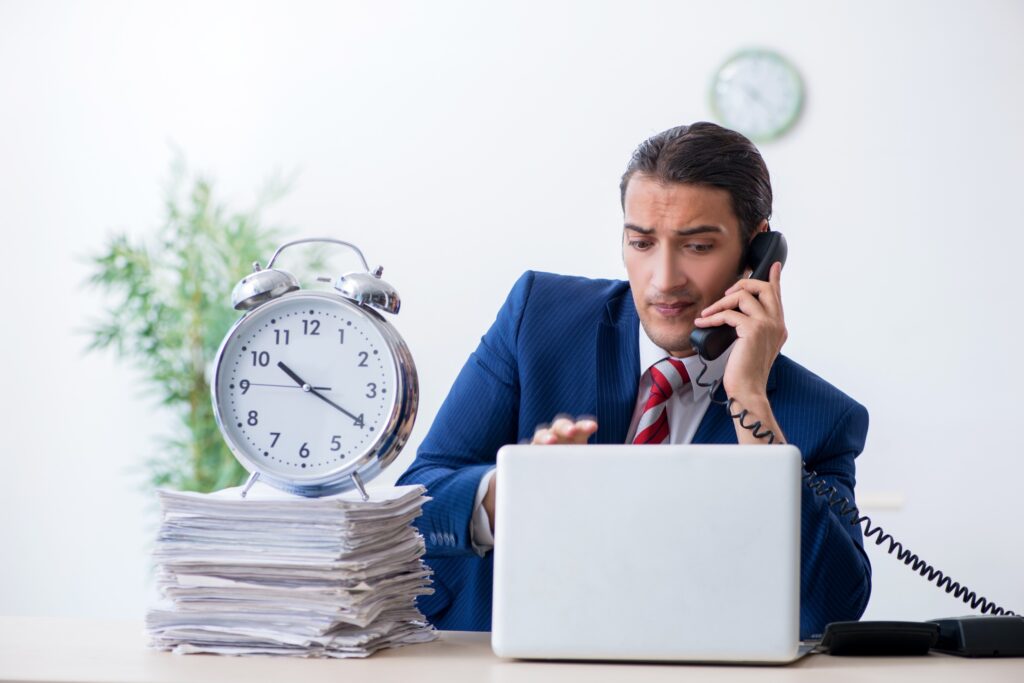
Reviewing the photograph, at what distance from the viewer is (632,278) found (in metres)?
1.79

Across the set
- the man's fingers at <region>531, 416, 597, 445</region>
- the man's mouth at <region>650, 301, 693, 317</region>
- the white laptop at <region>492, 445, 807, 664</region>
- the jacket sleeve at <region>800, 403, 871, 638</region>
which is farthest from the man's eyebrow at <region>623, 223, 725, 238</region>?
the white laptop at <region>492, 445, 807, 664</region>

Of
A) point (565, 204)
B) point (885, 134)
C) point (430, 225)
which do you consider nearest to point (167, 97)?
point (430, 225)

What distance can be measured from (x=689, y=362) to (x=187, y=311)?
2.29 m

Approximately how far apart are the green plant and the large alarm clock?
2.45 metres

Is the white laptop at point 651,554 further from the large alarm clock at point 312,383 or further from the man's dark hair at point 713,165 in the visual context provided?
the man's dark hair at point 713,165

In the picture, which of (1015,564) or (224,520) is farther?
(1015,564)

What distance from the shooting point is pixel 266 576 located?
1103mm

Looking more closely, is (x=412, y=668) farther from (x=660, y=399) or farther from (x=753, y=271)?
(x=753, y=271)

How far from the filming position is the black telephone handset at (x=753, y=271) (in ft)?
5.27

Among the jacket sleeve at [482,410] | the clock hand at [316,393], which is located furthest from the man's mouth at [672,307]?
the clock hand at [316,393]

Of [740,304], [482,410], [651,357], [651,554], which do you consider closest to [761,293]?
[740,304]

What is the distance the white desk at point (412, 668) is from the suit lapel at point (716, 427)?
607 mm

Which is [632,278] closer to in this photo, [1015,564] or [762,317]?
[762,317]

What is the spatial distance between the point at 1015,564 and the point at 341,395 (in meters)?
3.06
